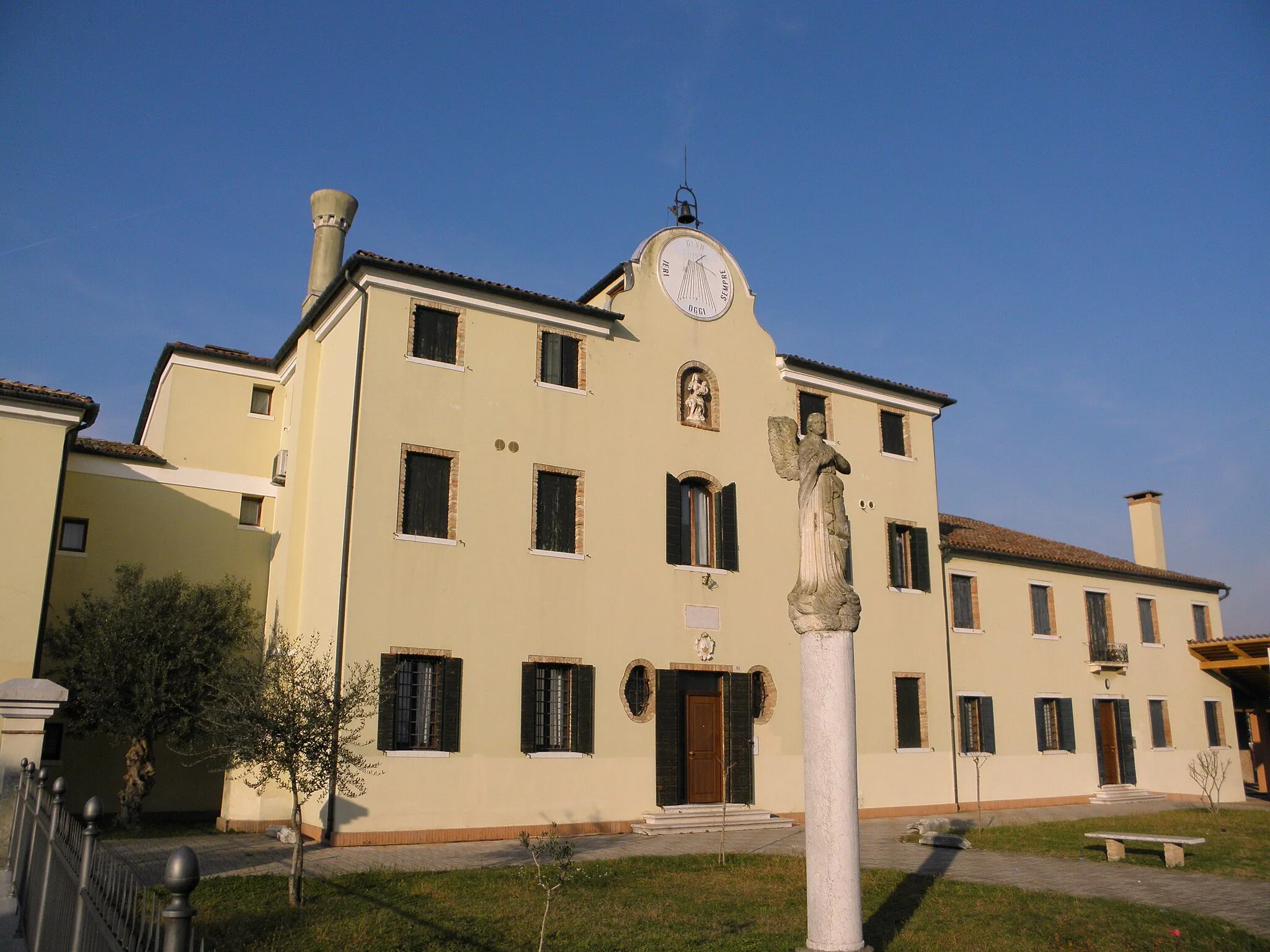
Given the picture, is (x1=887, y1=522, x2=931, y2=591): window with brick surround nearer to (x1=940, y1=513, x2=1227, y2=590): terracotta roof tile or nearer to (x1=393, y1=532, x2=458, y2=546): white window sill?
(x1=940, y1=513, x2=1227, y2=590): terracotta roof tile

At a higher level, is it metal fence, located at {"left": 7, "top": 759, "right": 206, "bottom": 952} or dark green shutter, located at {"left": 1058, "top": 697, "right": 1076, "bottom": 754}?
dark green shutter, located at {"left": 1058, "top": 697, "right": 1076, "bottom": 754}

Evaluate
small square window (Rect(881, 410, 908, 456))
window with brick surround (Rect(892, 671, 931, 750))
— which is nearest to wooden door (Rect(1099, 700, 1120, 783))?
window with brick surround (Rect(892, 671, 931, 750))

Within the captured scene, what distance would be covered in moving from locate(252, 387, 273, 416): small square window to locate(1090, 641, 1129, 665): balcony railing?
21418 mm

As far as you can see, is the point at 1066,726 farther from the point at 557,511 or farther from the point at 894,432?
the point at 557,511

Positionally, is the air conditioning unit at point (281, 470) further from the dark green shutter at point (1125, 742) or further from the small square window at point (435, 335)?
the dark green shutter at point (1125, 742)

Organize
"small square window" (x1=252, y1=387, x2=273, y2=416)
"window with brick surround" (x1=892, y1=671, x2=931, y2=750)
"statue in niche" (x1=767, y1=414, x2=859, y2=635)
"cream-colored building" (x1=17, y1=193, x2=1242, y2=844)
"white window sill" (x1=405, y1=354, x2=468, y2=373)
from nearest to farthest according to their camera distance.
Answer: "statue in niche" (x1=767, y1=414, x2=859, y2=635), "cream-colored building" (x1=17, y1=193, x2=1242, y2=844), "white window sill" (x1=405, y1=354, x2=468, y2=373), "small square window" (x1=252, y1=387, x2=273, y2=416), "window with brick surround" (x1=892, y1=671, x2=931, y2=750)

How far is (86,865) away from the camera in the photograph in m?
5.66

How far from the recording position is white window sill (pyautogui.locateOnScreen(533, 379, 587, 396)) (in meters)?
18.5

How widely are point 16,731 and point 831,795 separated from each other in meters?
8.16

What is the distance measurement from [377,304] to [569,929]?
11095mm

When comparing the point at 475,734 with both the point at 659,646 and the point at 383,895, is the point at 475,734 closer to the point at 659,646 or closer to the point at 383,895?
the point at 659,646

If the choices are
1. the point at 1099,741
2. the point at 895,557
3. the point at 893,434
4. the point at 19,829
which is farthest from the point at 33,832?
the point at 1099,741

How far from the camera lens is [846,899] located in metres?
7.98

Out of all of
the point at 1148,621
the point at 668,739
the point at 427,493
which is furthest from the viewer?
the point at 1148,621
